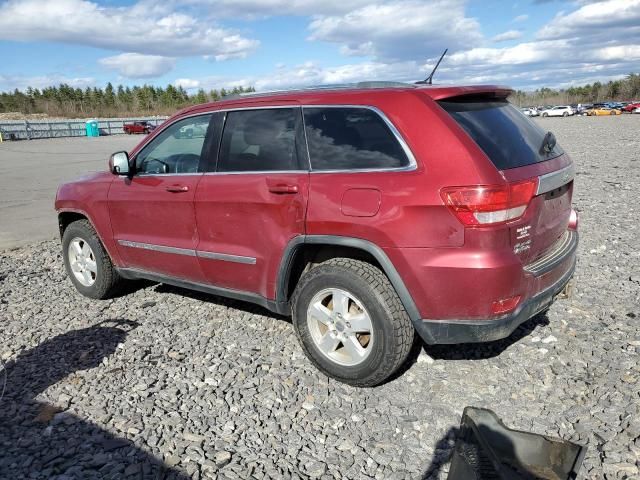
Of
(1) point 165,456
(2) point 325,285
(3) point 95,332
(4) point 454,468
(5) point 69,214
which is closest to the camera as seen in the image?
(4) point 454,468

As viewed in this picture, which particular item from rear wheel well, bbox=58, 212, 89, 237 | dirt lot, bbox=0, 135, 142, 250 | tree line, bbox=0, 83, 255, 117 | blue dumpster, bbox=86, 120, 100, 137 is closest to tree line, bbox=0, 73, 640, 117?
tree line, bbox=0, 83, 255, 117

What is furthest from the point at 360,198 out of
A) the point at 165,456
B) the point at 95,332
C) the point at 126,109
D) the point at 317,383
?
the point at 126,109

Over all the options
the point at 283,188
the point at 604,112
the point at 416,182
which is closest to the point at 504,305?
the point at 416,182

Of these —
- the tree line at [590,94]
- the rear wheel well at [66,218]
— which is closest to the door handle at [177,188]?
the rear wheel well at [66,218]

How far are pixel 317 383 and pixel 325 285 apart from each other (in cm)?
70

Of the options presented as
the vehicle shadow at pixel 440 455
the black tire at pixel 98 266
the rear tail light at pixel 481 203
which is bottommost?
the vehicle shadow at pixel 440 455

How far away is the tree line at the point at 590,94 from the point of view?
88906 mm

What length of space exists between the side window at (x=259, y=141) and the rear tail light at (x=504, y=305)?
1544 millimetres

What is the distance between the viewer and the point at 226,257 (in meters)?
4.06

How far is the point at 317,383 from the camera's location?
3.67 metres

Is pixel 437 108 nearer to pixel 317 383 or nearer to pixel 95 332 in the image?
pixel 317 383

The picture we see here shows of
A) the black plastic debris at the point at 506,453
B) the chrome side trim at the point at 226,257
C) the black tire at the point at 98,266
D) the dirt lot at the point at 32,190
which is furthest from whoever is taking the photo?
the dirt lot at the point at 32,190

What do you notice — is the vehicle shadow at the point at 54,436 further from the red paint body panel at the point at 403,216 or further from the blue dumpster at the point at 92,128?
the blue dumpster at the point at 92,128

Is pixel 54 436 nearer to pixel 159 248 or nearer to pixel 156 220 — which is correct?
pixel 159 248
